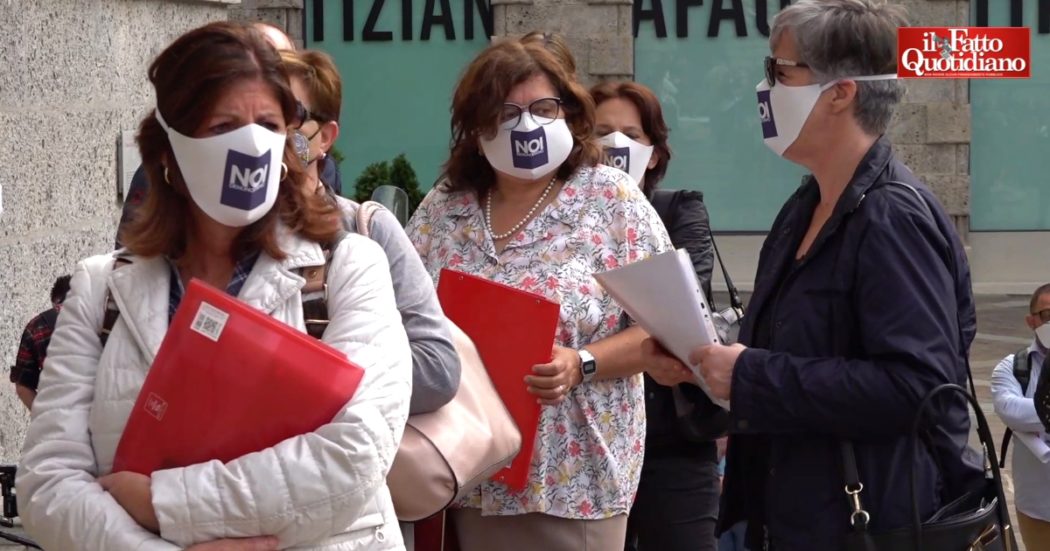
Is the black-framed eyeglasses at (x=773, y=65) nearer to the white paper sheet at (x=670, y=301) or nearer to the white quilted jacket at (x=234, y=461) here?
the white paper sheet at (x=670, y=301)

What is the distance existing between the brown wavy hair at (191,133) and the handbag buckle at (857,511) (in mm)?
1136

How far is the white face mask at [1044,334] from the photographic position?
22.8 ft

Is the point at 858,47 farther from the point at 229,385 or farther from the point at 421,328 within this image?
the point at 229,385

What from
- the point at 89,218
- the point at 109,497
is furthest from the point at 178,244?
the point at 89,218

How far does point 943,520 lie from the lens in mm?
3035

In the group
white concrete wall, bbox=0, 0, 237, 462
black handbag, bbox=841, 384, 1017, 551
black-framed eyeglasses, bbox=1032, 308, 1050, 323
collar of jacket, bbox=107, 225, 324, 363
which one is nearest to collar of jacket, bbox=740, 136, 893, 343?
black handbag, bbox=841, 384, 1017, 551

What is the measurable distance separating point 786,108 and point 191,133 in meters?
1.33

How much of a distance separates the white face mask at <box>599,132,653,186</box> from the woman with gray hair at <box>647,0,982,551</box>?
6.53 ft

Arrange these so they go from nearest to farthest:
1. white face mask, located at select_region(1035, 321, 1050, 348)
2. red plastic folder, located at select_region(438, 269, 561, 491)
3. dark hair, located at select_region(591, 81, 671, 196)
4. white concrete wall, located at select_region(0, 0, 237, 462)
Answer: red plastic folder, located at select_region(438, 269, 561, 491), white concrete wall, located at select_region(0, 0, 237, 462), dark hair, located at select_region(591, 81, 671, 196), white face mask, located at select_region(1035, 321, 1050, 348)

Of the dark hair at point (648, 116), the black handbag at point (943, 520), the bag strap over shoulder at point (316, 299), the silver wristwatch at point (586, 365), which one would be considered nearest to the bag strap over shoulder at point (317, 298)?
the bag strap over shoulder at point (316, 299)

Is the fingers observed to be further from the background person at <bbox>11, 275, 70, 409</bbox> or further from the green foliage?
the green foliage

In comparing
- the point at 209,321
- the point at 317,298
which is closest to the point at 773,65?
the point at 317,298

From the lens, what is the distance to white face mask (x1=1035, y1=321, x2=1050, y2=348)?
6.95m

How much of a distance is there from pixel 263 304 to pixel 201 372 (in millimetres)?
213
